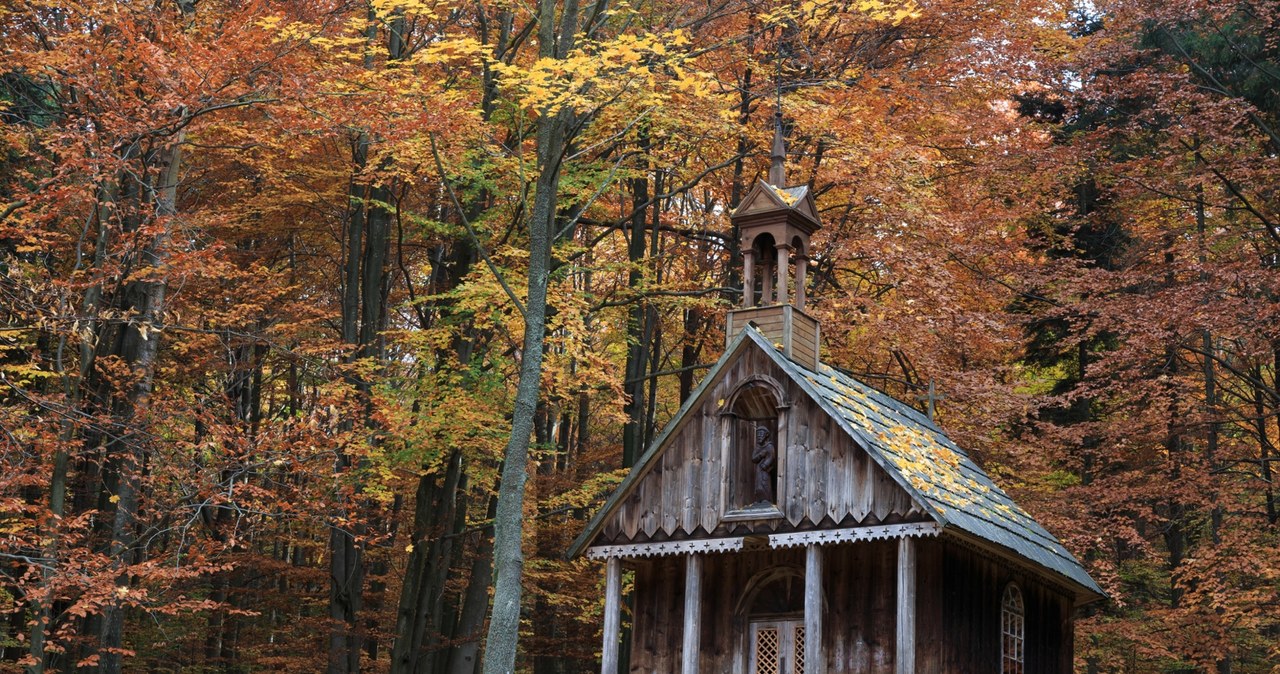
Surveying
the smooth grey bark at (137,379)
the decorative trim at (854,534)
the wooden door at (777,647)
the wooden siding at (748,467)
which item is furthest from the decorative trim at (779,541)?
the smooth grey bark at (137,379)

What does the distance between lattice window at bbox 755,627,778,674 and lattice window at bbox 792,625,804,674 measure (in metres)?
0.28

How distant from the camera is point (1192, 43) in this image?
23.9 metres

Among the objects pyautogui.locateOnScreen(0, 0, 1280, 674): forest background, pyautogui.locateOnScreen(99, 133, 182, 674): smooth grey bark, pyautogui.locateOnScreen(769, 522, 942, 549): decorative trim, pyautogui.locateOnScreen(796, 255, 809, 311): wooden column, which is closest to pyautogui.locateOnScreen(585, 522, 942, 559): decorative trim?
pyautogui.locateOnScreen(769, 522, 942, 549): decorative trim

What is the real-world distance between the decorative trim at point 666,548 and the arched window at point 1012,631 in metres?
4.21

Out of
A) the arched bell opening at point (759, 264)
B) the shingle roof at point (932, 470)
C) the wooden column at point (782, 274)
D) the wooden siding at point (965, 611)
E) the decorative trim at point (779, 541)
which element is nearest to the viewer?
the decorative trim at point (779, 541)

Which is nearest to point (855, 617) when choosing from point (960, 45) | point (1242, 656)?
point (960, 45)

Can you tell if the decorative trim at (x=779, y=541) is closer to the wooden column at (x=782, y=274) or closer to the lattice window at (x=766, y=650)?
the lattice window at (x=766, y=650)

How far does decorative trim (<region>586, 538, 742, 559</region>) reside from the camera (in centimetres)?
1731

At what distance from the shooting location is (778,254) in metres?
19.0

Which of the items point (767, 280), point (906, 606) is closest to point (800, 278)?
point (767, 280)

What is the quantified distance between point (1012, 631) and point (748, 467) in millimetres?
4910

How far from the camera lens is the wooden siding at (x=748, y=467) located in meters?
16.6

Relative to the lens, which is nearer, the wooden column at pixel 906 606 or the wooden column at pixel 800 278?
the wooden column at pixel 906 606

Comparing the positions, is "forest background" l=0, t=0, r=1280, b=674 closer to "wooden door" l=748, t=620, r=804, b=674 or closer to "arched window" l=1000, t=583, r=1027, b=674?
"arched window" l=1000, t=583, r=1027, b=674
